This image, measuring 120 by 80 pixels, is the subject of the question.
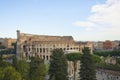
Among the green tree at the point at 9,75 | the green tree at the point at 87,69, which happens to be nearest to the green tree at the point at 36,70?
the green tree at the point at 87,69

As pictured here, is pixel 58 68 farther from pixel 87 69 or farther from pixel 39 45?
pixel 39 45

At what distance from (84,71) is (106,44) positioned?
140 m

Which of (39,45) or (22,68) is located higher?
(39,45)

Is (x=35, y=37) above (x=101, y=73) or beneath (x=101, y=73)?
above

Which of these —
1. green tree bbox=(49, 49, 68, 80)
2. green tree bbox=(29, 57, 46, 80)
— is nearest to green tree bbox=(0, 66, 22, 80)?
green tree bbox=(29, 57, 46, 80)

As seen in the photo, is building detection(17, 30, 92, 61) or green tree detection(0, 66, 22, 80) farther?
building detection(17, 30, 92, 61)

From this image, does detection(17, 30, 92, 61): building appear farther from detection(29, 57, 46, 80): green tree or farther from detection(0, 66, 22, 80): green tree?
detection(0, 66, 22, 80): green tree

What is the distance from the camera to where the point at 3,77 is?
28766 mm

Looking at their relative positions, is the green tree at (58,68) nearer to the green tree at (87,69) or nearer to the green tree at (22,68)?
the green tree at (87,69)

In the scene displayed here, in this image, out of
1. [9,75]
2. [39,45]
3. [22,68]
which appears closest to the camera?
[9,75]

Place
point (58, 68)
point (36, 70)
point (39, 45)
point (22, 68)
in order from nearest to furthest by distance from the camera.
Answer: point (36, 70) < point (58, 68) < point (22, 68) < point (39, 45)

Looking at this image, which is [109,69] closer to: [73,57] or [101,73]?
[101,73]

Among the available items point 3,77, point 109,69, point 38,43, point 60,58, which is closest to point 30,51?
point 38,43

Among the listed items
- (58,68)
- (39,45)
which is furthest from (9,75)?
(39,45)
